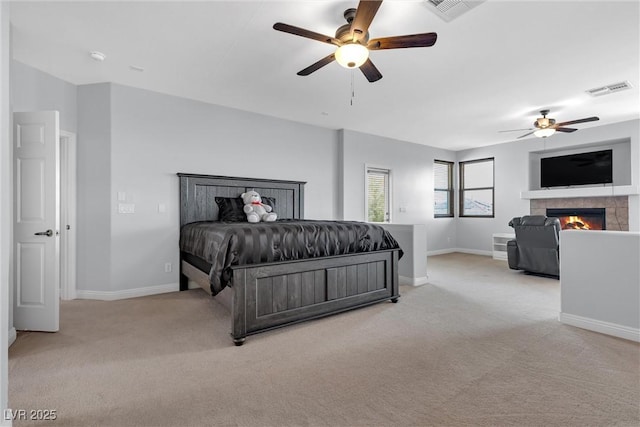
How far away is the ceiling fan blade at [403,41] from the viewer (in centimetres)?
232

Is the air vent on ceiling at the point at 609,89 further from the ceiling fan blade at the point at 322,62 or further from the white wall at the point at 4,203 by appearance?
the white wall at the point at 4,203

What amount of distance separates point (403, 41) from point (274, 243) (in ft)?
6.44

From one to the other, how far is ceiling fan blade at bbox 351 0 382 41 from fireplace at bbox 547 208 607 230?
655 centimetres

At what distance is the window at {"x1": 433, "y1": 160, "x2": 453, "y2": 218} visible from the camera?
26.9ft

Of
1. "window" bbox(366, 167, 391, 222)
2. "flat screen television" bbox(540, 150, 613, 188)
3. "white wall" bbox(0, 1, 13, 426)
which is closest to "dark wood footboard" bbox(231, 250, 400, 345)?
"white wall" bbox(0, 1, 13, 426)

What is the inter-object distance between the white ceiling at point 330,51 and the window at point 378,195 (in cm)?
197

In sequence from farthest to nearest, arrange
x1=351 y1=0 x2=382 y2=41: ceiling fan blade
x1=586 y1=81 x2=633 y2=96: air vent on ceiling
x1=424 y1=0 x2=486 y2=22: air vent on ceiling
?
1. x1=586 y1=81 x2=633 y2=96: air vent on ceiling
2. x1=424 y1=0 x2=486 y2=22: air vent on ceiling
3. x1=351 y1=0 x2=382 y2=41: ceiling fan blade

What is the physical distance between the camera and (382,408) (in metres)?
1.75

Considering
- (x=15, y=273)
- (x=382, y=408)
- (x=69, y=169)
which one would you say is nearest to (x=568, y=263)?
(x=382, y=408)

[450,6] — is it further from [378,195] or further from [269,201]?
[378,195]

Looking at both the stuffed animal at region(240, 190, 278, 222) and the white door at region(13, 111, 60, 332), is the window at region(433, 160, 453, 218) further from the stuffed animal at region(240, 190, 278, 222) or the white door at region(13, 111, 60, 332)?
the white door at region(13, 111, 60, 332)

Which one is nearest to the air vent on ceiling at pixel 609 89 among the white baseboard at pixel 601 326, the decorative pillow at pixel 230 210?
the white baseboard at pixel 601 326

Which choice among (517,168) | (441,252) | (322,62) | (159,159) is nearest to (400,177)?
(441,252)

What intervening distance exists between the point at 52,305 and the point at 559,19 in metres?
5.17
